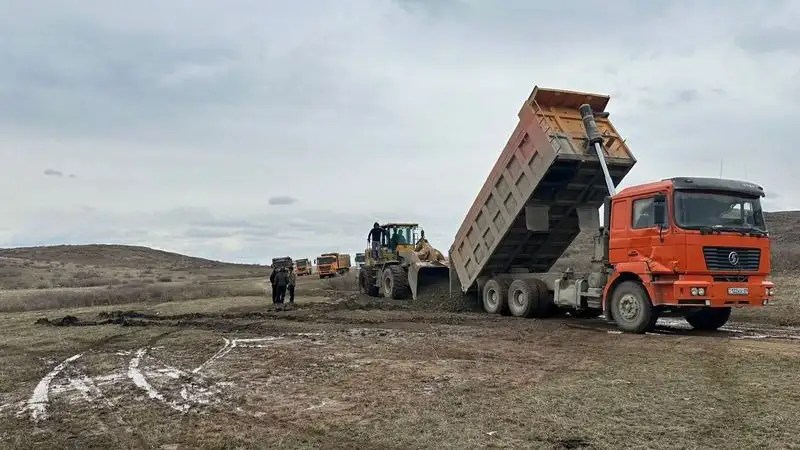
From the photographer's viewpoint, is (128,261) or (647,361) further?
(128,261)

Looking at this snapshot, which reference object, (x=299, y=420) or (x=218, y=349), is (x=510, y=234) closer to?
(x=218, y=349)

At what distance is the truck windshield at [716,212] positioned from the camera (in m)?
10.4

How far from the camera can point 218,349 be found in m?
10.4

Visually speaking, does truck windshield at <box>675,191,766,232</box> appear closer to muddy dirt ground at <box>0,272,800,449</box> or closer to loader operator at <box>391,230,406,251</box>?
muddy dirt ground at <box>0,272,800,449</box>

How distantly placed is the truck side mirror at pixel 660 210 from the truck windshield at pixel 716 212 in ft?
0.63

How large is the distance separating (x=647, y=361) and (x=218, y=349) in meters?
6.56

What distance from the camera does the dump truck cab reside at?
1017 centimetres

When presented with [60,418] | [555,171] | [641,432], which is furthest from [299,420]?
[555,171]

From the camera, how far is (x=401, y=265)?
21.6 m

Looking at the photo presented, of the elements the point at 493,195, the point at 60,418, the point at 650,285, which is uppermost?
the point at 493,195

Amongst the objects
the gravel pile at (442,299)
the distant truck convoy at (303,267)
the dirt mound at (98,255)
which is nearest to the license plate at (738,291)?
the gravel pile at (442,299)

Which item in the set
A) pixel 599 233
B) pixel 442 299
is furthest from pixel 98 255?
pixel 599 233

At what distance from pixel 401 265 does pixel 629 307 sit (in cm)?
1115

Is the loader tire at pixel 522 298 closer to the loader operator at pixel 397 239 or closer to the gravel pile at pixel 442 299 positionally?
the gravel pile at pixel 442 299
